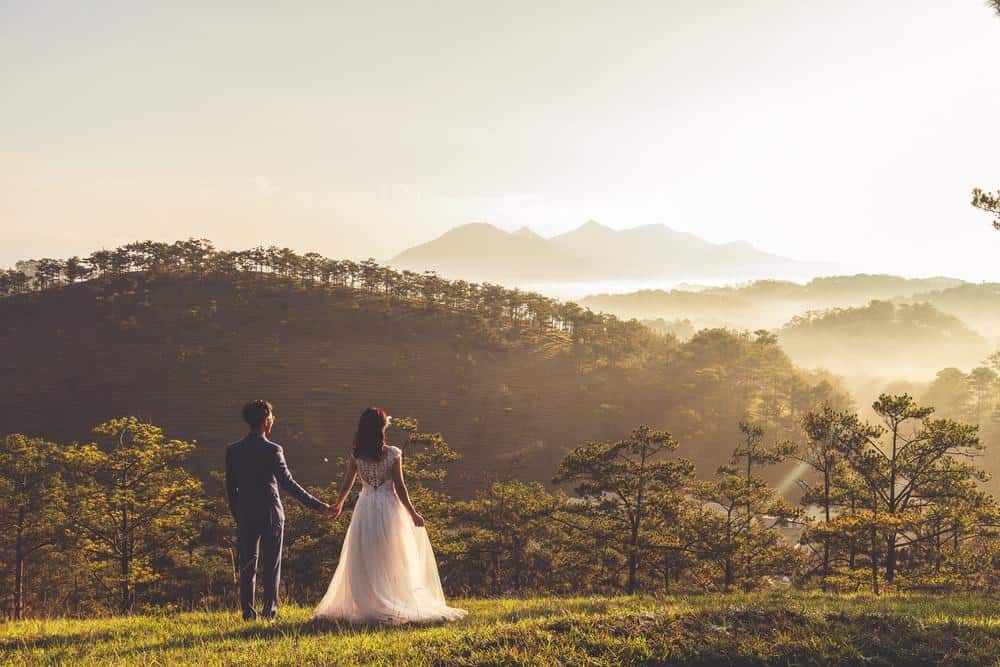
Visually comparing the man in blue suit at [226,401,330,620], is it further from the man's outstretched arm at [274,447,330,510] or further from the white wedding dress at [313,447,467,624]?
the white wedding dress at [313,447,467,624]

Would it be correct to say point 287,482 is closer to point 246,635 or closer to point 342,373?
point 246,635

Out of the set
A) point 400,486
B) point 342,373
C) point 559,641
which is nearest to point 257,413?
point 400,486

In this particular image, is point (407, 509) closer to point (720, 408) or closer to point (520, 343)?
point (720, 408)

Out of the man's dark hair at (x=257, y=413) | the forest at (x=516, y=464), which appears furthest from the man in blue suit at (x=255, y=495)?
the forest at (x=516, y=464)

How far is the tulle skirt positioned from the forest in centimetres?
373

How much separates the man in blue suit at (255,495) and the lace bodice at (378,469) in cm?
58

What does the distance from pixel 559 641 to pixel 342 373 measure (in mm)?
87072

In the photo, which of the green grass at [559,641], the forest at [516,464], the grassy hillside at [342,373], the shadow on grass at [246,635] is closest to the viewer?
the green grass at [559,641]

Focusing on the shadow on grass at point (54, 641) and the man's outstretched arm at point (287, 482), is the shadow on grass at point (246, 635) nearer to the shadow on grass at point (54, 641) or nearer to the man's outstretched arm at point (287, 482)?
the shadow on grass at point (54, 641)

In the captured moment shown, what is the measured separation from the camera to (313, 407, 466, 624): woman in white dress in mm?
6965

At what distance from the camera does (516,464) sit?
74812 millimetres

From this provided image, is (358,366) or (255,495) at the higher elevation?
(255,495)

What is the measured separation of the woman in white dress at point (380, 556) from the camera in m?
6.96

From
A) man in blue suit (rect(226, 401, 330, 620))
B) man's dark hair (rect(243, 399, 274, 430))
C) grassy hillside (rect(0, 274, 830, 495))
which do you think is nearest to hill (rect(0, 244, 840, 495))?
grassy hillside (rect(0, 274, 830, 495))
